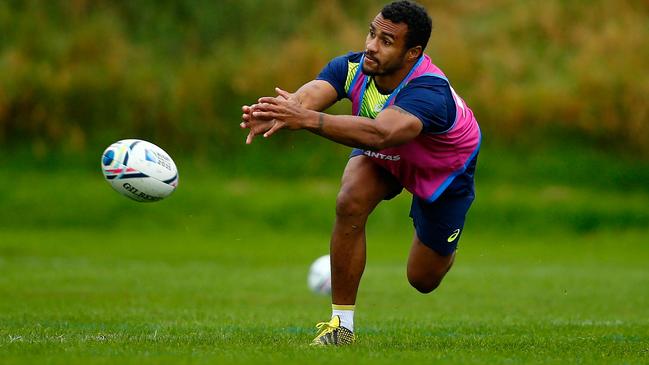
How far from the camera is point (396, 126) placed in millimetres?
7539

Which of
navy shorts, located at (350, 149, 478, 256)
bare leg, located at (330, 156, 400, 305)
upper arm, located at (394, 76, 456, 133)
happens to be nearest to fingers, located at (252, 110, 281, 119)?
upper arm, located at (394, 76, 456, 133)

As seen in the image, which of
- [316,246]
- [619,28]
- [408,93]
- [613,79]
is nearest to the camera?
[408,93]

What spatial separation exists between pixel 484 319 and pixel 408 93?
13.6 feet

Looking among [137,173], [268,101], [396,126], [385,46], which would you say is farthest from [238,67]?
[396,126]

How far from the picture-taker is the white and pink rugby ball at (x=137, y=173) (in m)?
8.65

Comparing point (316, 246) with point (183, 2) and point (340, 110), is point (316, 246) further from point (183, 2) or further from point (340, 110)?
point (183, 2)

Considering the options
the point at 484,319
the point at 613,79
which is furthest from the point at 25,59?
the point at 484,319

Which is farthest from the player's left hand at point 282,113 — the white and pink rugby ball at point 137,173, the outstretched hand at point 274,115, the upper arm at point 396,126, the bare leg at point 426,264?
the bare leg at point 426,264

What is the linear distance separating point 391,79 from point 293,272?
35.4ft

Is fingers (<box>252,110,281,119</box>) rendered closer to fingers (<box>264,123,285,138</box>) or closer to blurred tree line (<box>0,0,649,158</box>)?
fingers (<box>264,123,285,138</box>)

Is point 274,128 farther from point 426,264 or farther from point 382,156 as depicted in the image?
point 426,264

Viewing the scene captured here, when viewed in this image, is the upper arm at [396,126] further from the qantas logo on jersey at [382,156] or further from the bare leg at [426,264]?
the bare leg at [426,264]

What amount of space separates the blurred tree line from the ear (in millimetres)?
19980

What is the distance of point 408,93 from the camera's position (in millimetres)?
7840
